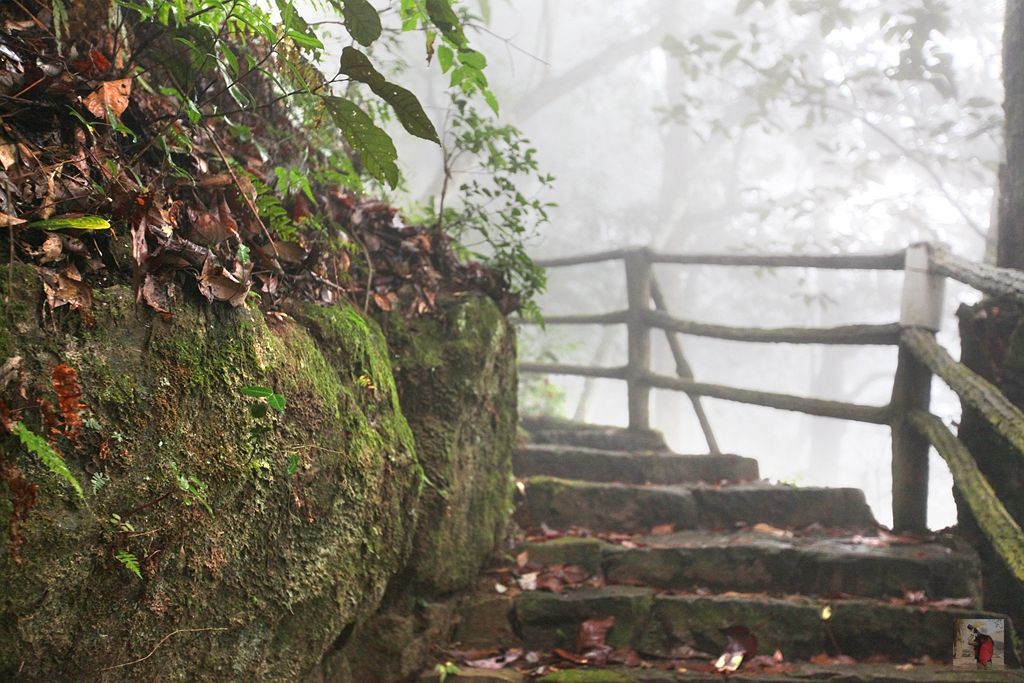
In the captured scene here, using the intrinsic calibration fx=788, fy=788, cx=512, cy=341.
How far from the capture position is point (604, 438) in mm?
5219

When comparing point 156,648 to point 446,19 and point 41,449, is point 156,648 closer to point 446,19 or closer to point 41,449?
point 41,449

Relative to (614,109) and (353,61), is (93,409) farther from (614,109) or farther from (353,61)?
(614,109)

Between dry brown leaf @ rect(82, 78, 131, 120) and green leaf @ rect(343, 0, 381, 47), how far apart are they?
0.61 m

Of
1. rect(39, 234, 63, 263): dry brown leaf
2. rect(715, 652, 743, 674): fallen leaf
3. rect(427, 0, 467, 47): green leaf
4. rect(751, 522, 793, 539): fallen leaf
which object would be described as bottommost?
rect(715, 652, 743, 674): fallen leaf

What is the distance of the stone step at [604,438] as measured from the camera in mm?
5203

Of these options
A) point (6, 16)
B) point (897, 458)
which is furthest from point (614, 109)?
point (6, 16)

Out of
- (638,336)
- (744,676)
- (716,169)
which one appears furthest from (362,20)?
(716,169)

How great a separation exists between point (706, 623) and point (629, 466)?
166 centimetres

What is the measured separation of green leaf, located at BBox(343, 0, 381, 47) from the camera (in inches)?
85.7

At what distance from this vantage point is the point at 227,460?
5.84 ft

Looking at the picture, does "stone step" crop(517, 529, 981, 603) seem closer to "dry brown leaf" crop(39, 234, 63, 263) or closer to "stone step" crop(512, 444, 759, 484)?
"stone step" crop(512, 444, 759, 484)

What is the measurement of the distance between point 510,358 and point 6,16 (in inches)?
87.4

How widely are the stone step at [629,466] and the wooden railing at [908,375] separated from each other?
47 cm

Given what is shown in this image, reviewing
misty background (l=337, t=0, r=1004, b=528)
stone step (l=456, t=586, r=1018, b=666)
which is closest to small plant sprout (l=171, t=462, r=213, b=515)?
stone step (l=456, t=586, r=1018, b=666)
